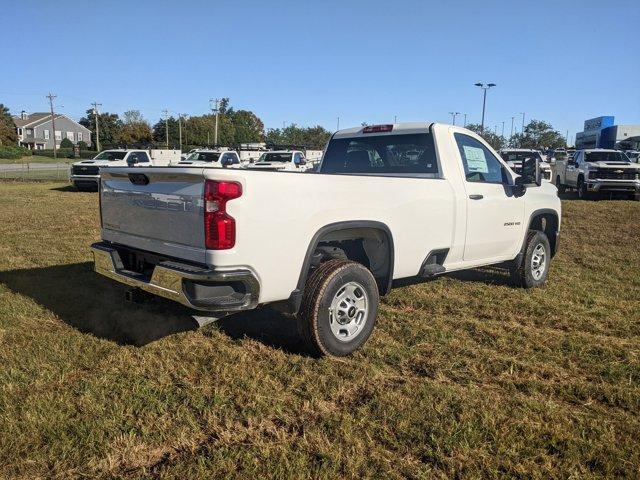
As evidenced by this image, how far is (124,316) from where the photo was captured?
206 inches

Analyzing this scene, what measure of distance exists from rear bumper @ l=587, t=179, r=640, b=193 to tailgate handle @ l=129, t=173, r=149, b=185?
54.5ft

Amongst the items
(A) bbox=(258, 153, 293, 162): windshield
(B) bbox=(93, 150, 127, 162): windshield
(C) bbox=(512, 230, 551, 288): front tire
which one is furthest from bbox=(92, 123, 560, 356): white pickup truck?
(B) bbox=(93, 150, 127, 162): windshield

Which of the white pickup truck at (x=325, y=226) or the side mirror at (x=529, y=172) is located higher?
the side mirror at (x=529, y=172)

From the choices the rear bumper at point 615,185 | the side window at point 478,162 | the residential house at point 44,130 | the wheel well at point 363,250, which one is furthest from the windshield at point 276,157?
the residential house at point 44,130

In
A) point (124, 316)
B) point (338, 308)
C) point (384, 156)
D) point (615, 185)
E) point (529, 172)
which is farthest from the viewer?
point (615, 185)

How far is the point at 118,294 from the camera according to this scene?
5.96 m

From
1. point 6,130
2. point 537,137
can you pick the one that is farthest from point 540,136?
point 6,130

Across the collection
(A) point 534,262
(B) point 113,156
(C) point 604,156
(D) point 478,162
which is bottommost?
(A) point 534,262

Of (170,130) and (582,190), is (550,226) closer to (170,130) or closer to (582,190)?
(582,190)

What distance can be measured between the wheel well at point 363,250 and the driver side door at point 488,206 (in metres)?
1.18

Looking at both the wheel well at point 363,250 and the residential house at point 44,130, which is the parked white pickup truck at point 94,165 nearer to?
the wheel well at point 363,250

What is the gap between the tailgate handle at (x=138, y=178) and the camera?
3.98m

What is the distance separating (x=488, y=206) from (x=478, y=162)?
499 millimetres

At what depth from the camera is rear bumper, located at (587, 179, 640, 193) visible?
16859mm
